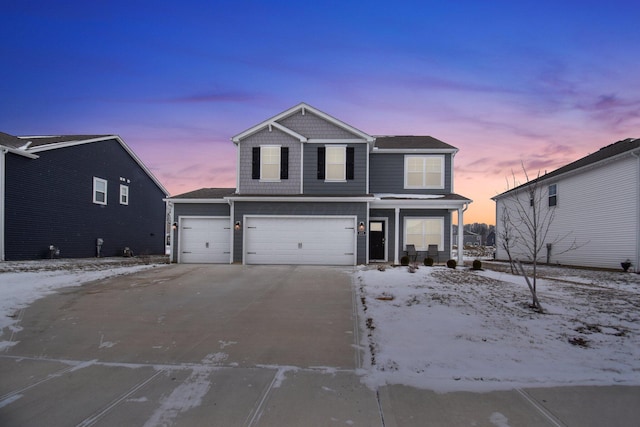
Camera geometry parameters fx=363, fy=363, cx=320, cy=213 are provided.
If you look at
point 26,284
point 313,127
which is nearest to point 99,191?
point 26,284

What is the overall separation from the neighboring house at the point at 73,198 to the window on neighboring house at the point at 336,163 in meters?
13.1

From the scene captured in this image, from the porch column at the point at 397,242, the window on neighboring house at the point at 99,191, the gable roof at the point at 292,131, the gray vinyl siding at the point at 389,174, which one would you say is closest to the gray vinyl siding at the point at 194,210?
the gable roof at the point at 292,131

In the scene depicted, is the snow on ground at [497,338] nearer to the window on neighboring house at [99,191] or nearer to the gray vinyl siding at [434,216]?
the gray vinyl siding at [434,216]

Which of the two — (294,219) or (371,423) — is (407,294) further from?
(294,219)

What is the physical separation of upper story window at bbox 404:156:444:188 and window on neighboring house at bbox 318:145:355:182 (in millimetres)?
2985

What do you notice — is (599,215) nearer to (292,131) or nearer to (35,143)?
(292,131)

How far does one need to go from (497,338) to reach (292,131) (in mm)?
13055

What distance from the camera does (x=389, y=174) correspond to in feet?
57.4

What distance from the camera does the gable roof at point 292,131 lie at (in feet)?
52.8

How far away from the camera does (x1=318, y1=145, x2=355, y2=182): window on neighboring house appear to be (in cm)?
1623

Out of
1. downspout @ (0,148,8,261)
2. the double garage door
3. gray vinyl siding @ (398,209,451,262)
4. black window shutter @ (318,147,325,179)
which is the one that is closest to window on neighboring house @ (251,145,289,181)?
black window shutter @ (318,147,325,179)

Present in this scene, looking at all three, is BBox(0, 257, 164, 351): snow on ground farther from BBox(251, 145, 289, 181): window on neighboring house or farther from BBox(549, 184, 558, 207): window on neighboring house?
BBox(549, 184, 558, 207): window on neighboring house

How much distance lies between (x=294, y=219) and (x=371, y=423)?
1287cm

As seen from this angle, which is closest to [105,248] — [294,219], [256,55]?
[294,219]
